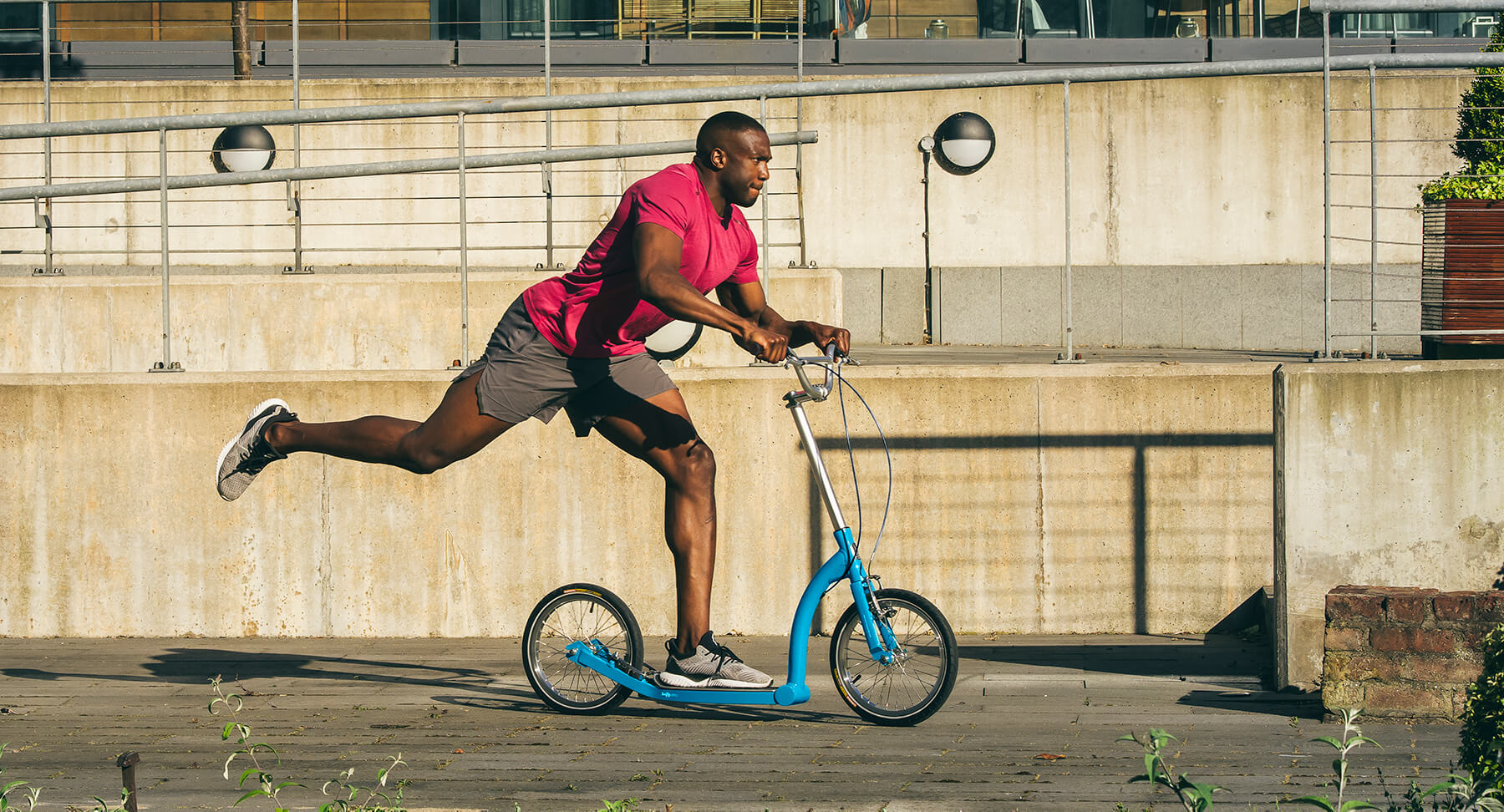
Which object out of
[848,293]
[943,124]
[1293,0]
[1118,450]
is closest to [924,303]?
[848,293]

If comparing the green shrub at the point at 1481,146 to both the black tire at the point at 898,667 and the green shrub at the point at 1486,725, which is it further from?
the green shrub at the point at 1486,725

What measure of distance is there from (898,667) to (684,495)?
99 cm

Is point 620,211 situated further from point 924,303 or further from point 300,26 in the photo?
point 300,26

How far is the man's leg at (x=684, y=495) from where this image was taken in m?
5.41

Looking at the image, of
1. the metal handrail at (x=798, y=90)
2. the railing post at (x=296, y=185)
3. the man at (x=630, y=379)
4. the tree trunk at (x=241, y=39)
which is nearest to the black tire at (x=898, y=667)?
the man at (x=630, y=379)

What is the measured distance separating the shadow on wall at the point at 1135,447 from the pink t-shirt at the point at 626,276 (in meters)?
1.98

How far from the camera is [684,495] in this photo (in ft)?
17.8

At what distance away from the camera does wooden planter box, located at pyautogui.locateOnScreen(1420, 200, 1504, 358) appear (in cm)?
621

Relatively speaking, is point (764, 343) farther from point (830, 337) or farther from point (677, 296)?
point (830, 337)

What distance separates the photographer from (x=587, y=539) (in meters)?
7.28

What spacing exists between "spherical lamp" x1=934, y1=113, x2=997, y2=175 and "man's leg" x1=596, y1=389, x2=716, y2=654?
31.7 ft

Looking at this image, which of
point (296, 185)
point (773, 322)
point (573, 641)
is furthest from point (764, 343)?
point (296, 185)

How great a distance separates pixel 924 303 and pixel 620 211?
9499 mm

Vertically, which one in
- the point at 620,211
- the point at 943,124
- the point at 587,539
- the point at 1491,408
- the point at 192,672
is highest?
the point at 943,124
